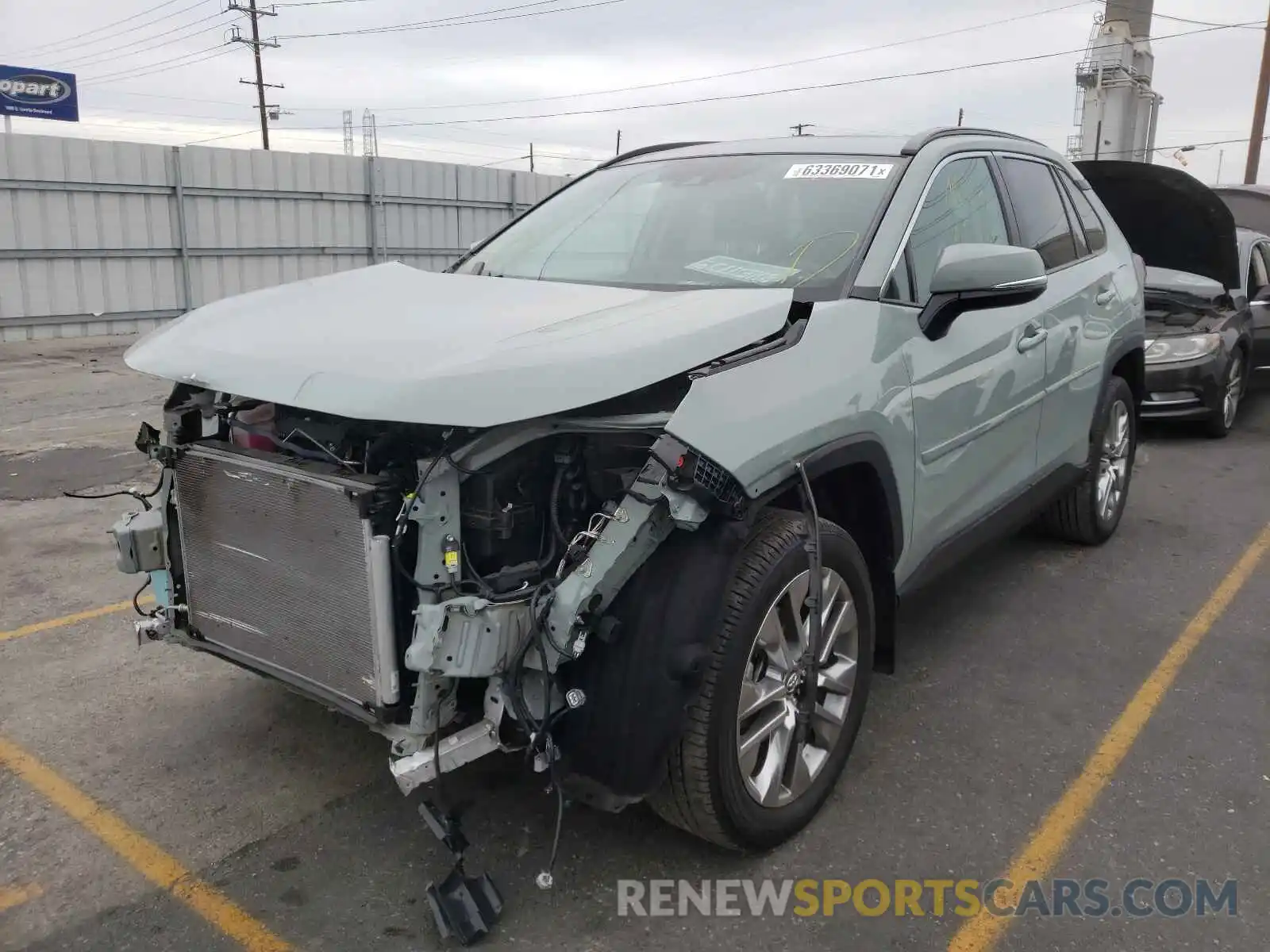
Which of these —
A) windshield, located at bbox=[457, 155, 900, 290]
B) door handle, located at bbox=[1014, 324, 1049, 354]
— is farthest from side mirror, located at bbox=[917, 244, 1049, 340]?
door handle, located at bbox=[1014, 324, 1049, 354]

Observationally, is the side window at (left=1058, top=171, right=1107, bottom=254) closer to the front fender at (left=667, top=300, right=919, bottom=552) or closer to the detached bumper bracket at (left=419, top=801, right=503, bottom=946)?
the front fender at (left=667, top=300, right=919, bottom=552)

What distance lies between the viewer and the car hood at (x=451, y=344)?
90.8 inches

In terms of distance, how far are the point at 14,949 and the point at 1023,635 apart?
368cm

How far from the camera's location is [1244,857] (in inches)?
113

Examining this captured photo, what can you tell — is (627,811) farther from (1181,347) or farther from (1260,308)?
(1260,308)

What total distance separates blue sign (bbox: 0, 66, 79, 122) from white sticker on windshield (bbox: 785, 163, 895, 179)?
56.4 ft

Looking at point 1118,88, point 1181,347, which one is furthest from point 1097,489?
point 1118,88

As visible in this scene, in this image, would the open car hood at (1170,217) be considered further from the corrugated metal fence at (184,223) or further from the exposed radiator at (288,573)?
the corrugated metal fence at (184,223)

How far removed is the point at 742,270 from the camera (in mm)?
3398

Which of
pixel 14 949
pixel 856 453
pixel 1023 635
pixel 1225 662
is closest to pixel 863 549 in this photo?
pixel 856 453

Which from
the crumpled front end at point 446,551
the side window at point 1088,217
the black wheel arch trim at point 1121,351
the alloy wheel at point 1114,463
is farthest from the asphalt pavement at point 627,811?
the side window at point 1088,217

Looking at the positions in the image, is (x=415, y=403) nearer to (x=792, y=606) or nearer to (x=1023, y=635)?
(x=792, y=606)

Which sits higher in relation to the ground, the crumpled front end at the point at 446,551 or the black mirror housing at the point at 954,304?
the black mirror housing at the point at 954,304

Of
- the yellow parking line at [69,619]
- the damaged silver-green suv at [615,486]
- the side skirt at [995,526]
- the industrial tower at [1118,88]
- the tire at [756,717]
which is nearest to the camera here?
the damaged silver-green suv at [615,486]
